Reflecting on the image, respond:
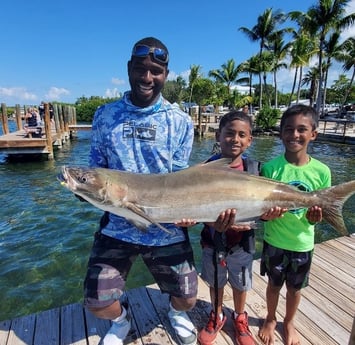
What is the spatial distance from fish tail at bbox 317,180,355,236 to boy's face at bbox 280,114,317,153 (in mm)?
510

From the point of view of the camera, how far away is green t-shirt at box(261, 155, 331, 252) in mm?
2904

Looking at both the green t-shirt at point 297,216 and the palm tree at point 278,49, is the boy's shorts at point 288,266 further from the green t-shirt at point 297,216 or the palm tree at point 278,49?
the palm tree at point 278,49

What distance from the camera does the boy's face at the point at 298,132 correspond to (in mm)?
2889

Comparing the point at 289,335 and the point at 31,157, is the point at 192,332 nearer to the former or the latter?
the point at 289,335

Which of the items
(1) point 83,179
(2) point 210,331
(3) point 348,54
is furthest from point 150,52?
(3) point 348,54

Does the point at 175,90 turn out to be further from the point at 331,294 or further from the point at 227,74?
the point at 331,294

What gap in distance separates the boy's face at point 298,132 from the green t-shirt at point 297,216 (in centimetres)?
19

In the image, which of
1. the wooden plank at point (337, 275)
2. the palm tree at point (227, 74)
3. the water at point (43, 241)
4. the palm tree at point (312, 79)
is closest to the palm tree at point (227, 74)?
the palm tree at point (227, 74)

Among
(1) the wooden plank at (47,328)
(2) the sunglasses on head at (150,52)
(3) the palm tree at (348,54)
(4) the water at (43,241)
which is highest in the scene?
(3) the palm tree at (348,54)

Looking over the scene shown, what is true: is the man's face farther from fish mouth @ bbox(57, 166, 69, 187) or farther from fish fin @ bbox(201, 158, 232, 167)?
fish mouth @ bbox(57, 166, 69, 187)

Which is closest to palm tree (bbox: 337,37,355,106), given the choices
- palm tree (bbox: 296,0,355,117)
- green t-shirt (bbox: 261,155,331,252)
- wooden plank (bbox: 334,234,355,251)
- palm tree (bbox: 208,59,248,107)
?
palm tree (bbox: 296,0,355,117)

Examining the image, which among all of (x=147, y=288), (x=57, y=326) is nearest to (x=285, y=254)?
(x=147, y=288)

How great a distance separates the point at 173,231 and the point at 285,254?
1118 mm

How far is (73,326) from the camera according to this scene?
334 cm
